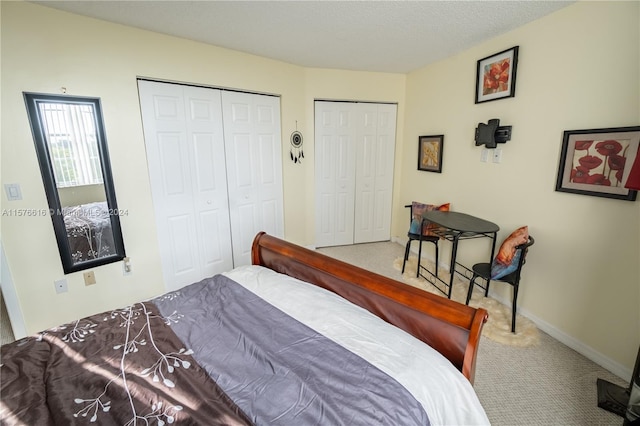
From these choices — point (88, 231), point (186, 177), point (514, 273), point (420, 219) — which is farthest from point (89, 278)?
point (514, 273)

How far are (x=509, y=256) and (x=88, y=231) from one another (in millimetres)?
3416

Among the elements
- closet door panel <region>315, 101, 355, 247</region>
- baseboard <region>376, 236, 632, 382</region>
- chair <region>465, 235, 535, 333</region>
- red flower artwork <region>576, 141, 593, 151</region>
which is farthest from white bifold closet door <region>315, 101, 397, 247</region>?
red flower artwork <region>576, 141, 593, 151</region>

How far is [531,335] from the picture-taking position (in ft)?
7.17

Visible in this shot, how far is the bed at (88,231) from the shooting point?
7.44ft

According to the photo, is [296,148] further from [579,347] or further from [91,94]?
[579,347]

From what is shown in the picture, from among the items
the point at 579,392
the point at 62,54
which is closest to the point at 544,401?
the point at 579,392

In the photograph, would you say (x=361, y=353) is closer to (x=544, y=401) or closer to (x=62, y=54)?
(x=544, y=401)

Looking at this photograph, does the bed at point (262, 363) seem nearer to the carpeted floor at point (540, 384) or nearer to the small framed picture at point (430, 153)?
the carpeted floor at point (540, 384)

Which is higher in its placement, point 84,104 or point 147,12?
point 147,12

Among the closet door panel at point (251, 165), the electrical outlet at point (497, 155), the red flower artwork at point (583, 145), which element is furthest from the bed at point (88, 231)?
the red flower artwork at point (583, 145)

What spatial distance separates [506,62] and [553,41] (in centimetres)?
37

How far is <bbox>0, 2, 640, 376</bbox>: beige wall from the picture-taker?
1834 millimetres

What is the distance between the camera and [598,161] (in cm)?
190

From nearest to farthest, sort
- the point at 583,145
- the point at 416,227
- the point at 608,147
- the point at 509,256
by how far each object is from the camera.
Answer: the point at 608,147
the point at 583,145
the point at 509,256
the point at 416,227
